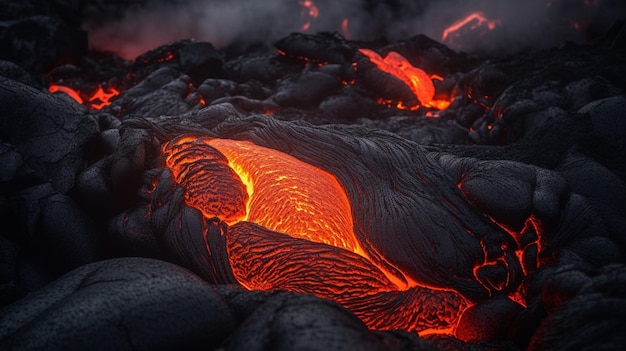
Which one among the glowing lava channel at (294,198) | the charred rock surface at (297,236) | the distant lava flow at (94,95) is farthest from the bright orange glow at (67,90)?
the glowing lava channel at (294,198)

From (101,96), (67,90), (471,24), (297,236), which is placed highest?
(471,24)

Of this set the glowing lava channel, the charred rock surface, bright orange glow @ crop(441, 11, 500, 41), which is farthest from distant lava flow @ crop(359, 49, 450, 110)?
bright orange glow @ crop(441, 11, 500, 41)

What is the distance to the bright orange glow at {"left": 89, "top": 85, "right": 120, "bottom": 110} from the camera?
11.3 meters

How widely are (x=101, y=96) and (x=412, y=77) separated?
11248mm

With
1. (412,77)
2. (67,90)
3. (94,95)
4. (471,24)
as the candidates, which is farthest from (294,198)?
(471,24)

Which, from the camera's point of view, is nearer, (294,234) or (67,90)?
(294,234)

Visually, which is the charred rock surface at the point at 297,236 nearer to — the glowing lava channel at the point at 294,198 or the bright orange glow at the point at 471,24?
the glowing lava channel at the point at 294,198

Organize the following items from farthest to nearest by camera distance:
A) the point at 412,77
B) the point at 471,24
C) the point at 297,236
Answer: the point at 471,24 < the point at 412,77 < the point at 297,236

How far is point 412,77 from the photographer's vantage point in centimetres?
1183

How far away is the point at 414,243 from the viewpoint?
9.83 feet

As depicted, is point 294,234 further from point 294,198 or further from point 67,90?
point 67,90

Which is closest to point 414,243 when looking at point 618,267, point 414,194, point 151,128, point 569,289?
point 414,194

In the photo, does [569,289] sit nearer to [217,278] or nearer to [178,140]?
[217,278]

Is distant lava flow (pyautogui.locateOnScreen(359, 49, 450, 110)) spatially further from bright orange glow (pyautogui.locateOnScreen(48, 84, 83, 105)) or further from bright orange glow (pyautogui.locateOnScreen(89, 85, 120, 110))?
bright orange glow (pyautogui.locateOnScreen(48, 84, 83, 105))
